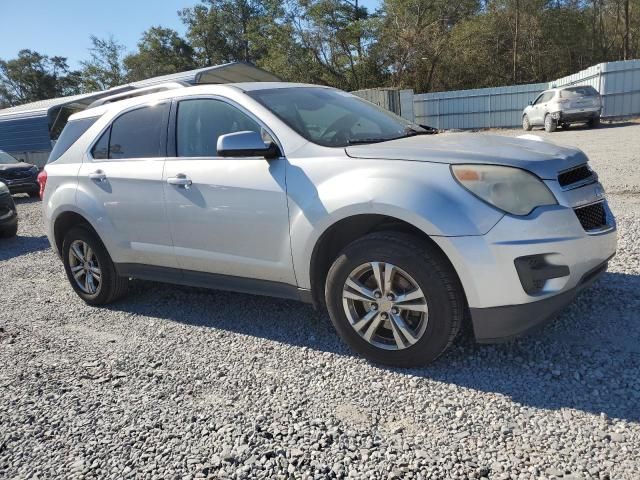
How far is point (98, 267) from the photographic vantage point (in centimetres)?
448

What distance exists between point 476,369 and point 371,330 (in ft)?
2.07

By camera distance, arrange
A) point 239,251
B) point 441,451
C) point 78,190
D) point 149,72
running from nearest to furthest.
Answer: point 441,451
point 239,251
point 78,190
point 149,72

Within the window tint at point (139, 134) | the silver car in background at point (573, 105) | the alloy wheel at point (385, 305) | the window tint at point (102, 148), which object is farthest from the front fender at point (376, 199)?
the silver car in background at point (573, 105)

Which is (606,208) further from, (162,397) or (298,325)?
(162,397)

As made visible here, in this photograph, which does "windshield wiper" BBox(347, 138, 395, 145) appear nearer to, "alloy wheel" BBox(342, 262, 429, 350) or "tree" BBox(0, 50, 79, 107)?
"alloy wheel" BBox(342, 262, 429, 350)

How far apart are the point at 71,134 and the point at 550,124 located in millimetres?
17115

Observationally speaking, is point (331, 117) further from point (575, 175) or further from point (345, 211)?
point (575, 175)

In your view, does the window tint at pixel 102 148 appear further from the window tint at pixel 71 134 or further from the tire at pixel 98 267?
the tire at pixel 98 267

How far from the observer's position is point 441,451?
2275 mm

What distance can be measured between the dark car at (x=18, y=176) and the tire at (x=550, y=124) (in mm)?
16273

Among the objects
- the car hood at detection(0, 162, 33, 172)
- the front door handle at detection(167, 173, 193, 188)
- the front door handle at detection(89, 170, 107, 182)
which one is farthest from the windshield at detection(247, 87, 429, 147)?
the car hood at detection(0, 162, 33, 172)

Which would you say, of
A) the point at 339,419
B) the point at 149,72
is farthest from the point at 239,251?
the point at 149,72

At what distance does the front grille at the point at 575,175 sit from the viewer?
2.78 meters

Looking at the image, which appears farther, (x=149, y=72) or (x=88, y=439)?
(x=149, y=72)
